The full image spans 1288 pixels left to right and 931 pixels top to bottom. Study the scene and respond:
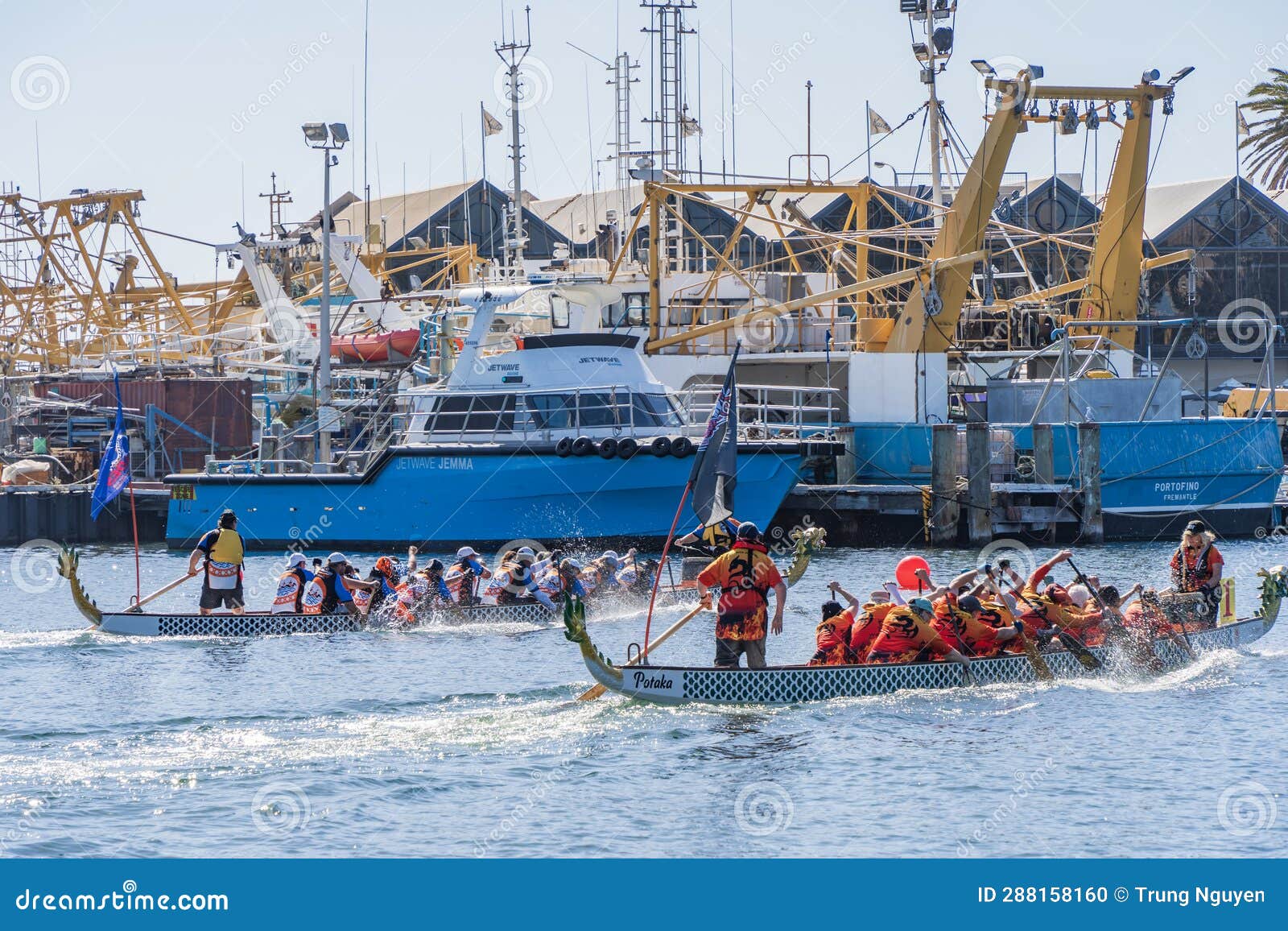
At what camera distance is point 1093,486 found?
35.2 m

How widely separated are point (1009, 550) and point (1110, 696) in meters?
15.6

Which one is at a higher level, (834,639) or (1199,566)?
(1199,566)

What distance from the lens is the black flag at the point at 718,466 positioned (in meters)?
18.2

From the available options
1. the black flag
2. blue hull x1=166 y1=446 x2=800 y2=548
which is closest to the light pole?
blue hull x1=166 y1=446 x2=800 y2=548

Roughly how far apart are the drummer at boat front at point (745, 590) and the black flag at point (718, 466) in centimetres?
45

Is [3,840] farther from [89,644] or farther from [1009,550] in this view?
[1009,550]

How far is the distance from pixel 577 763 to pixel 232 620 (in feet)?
29.7

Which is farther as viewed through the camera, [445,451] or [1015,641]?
[445,451]

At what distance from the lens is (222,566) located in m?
23.9

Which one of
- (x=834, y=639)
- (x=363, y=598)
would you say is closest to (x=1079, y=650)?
(x=834, y=639)

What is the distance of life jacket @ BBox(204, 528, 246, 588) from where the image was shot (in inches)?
933

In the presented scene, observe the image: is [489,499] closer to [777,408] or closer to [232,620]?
[777,408]
